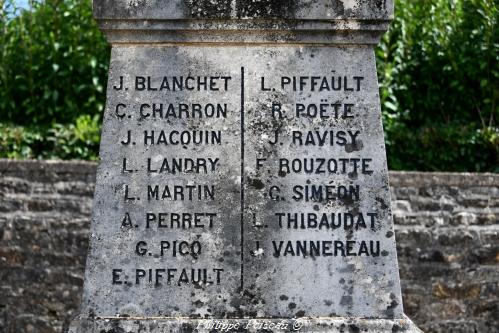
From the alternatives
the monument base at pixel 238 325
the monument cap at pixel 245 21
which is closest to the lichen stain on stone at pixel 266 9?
the monument cap at pixel 245 21

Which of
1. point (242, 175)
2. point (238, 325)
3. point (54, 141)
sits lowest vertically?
point (238, 325)

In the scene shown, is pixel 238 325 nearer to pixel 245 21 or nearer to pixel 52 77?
pixel 245 21

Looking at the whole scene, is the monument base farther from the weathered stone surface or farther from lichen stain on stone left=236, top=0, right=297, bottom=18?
lichen stain on stone left=236, top=0, right=297, bottom=18

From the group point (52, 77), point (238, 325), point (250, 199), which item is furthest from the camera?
point (52, 77)

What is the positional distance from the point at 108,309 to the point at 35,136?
4723 mm

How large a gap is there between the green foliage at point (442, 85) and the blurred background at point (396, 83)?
1cm

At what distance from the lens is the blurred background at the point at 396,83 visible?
28.6 feet

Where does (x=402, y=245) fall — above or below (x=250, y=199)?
above

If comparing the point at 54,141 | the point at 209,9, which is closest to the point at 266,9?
the point at 209,9

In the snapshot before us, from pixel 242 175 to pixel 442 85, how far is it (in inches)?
218

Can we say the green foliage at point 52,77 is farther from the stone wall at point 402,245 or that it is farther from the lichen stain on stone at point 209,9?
the lichen stain on stone at point 209,9

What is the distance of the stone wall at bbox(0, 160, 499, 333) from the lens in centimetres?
723

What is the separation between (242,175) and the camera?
14.7ft

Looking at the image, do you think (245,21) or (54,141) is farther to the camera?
(54,141)
